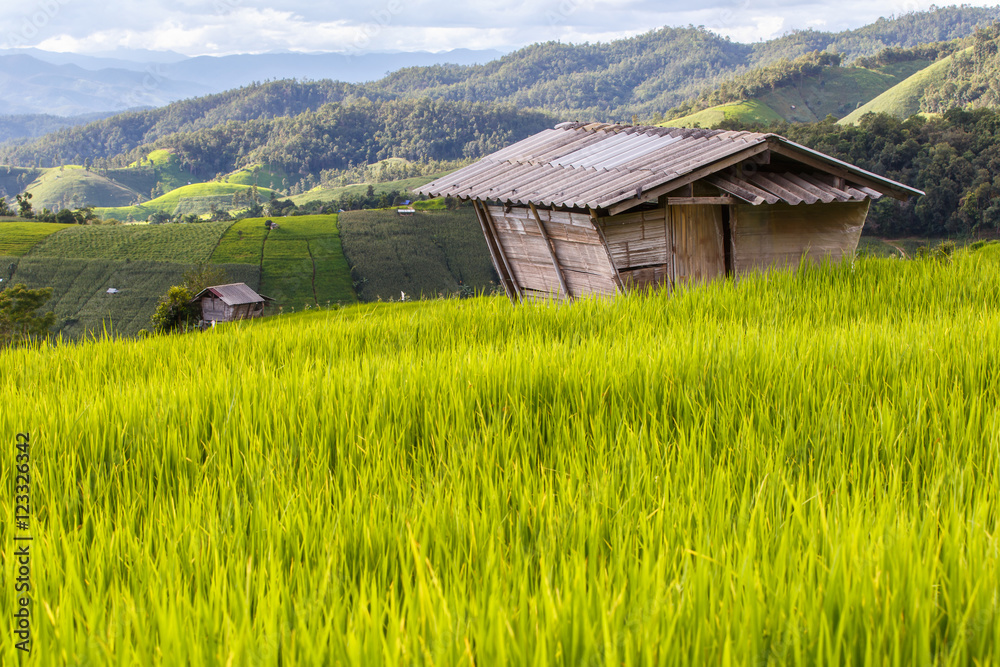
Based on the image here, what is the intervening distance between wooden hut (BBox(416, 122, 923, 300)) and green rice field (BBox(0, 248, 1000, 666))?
521 cm

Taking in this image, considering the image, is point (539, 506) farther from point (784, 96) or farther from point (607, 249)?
point (784, 96)

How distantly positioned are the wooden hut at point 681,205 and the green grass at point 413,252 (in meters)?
83.4

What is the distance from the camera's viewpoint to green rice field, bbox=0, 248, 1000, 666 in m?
1.39

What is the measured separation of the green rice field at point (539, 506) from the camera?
4.55 feet

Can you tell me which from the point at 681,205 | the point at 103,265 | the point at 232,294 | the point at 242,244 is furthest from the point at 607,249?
the point at 242,244

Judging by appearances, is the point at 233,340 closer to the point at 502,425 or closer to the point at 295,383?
the point at 295,383

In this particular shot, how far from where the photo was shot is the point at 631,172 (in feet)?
31.7

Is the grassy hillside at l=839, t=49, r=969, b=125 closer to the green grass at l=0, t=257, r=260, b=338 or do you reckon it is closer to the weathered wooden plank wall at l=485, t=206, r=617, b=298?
the green grass at l=0, t=257, r=260, b=338

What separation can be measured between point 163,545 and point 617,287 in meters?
8.84

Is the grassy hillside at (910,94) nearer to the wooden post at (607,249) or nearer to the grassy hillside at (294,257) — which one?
the grassy hillside at (294,257)

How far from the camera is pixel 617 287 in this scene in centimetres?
1024

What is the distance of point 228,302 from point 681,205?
69.4 metres

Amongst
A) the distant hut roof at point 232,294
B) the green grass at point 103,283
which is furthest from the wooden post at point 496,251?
the green grass at point 103,283

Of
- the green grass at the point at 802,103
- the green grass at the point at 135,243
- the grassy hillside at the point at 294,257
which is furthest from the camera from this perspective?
the green grass at the point at 802,103
